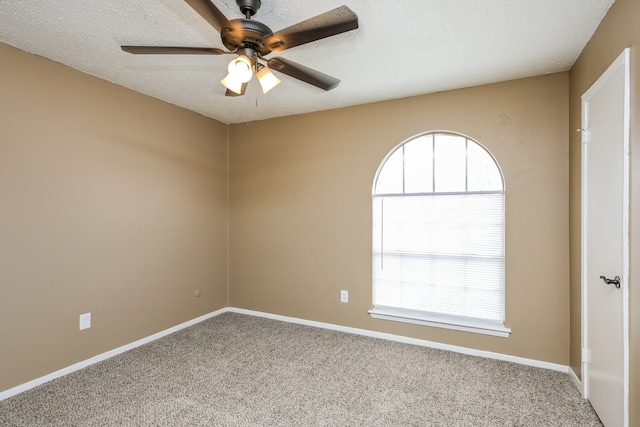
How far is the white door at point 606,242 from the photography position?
1.67m

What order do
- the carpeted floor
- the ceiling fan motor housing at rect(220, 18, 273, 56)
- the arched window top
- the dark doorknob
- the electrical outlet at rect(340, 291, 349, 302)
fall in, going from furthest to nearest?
the electrical outlet at rect(340, 291, 349, 302) < the arched window top < the carpeted floor < the dark doorknob < the ceiling fan motor housing at rect(220, 18, 273, 56)

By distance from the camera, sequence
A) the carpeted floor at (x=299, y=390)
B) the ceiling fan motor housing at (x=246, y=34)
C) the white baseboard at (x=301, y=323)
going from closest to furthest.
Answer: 1. the ceiling fan motor housing at (x=246, y=34)
2. the carpeted floor at (x=299, y=390)
3. the white baseboard at (x=301, y=323)

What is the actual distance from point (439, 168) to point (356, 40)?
4.93ft

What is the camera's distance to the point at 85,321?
2.70m

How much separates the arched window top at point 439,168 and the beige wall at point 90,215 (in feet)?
7.27

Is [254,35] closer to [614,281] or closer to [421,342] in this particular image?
[614,281]

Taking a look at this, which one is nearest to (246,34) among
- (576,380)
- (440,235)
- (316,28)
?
(316,28)

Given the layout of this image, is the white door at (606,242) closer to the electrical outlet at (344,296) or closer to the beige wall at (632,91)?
the beige wall at (632,91)

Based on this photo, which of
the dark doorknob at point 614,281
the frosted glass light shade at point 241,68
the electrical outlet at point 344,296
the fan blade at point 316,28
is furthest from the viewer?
the electrical outlet at point 344,296

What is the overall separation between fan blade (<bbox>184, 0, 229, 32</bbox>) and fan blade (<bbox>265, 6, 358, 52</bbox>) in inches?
8.8

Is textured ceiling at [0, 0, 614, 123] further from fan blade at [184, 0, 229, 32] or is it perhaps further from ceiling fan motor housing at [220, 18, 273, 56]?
fan blade at [184, 0, 229, 32]

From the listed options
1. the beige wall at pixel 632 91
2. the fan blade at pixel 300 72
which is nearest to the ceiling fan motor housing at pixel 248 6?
the fan blade at pixel 300 72

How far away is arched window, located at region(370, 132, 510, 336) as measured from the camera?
290 centimetres

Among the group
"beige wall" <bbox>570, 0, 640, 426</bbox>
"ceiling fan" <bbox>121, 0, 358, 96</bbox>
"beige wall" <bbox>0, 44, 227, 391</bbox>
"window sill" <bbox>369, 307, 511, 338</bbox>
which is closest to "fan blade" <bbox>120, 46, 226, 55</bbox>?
"ceiling fan" <bbox>121, 0, 358, 96</bbox>
